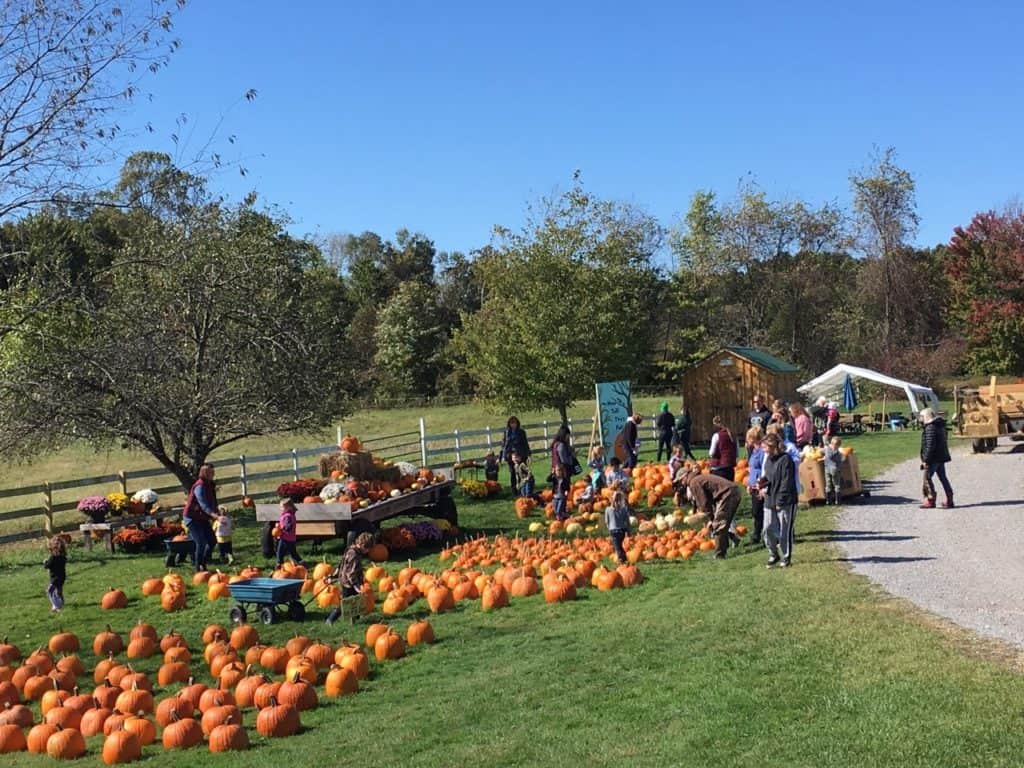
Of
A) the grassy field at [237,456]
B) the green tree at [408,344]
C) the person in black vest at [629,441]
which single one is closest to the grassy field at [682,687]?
the person in black vest at [629,441]

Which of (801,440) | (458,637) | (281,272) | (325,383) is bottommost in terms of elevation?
(458,637)

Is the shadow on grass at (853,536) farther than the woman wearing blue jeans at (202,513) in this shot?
No

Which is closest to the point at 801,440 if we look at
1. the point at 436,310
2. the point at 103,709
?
the point at 103,709

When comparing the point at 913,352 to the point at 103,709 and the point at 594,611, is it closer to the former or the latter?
the point at 594,611

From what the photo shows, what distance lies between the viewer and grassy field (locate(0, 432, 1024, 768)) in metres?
6.20

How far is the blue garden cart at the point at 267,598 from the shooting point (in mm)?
11789

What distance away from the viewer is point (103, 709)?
8.70 metres

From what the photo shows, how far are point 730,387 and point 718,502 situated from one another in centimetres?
1908

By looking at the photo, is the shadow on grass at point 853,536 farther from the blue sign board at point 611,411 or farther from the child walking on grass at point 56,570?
the blue sign board at point 611,411

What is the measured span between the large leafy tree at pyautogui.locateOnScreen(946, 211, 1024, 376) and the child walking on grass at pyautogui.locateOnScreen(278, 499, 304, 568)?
41637 millimetres

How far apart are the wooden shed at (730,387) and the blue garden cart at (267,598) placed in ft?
72.0

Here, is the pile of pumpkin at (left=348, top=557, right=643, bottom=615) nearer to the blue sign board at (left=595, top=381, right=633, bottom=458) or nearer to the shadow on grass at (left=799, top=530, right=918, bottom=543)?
the shadow on grass at (left=799, top=530, right=918, bottom=543)

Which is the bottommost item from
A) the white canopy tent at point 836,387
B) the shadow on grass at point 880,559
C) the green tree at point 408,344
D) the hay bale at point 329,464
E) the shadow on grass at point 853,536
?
the shadow on grass at point 853,536

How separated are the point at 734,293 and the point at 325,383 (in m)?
40.4
